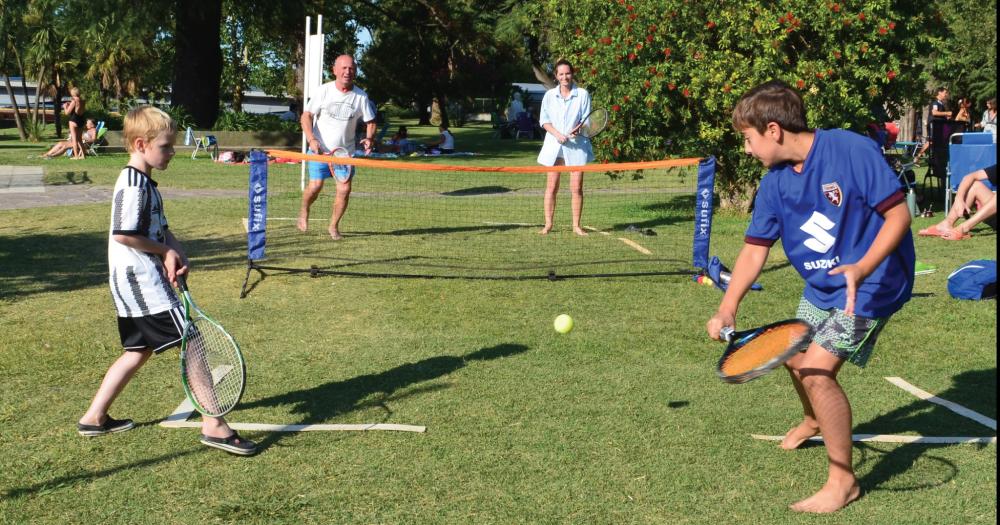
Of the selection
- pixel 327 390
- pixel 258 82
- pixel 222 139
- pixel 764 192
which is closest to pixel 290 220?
pixel 327 390

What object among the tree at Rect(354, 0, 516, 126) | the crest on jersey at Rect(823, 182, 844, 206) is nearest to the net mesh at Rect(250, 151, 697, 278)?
the crest on jersey at Rect(823, 182, 844, 206)

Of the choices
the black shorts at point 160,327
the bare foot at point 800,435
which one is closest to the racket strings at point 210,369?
the black shorts at point 160,327

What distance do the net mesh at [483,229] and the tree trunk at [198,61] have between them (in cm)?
1228

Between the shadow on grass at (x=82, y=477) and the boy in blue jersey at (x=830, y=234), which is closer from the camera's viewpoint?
the boy in blue jersey at (x=830, y=234)

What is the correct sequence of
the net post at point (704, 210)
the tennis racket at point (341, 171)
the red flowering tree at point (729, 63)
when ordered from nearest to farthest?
the net post at point (704, 210) → the tennis racket at point (341, 171) → the red flowering tree at point (729, 63)

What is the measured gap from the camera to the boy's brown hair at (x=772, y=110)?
14.2ft

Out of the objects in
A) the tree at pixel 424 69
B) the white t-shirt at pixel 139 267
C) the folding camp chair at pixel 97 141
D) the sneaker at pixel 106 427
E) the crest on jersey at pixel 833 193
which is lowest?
the sneaker at pixel 106 427

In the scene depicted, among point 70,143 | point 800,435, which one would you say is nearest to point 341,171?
point 800,435

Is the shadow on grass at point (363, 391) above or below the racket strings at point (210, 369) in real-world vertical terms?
below

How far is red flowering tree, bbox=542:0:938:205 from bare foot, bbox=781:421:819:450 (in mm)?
8649

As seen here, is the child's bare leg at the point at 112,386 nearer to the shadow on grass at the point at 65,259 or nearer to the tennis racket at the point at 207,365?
the tennis racket at the point at 207,365

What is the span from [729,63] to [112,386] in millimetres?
10092

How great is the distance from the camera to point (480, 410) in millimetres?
5875

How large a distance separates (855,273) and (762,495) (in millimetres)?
1276
